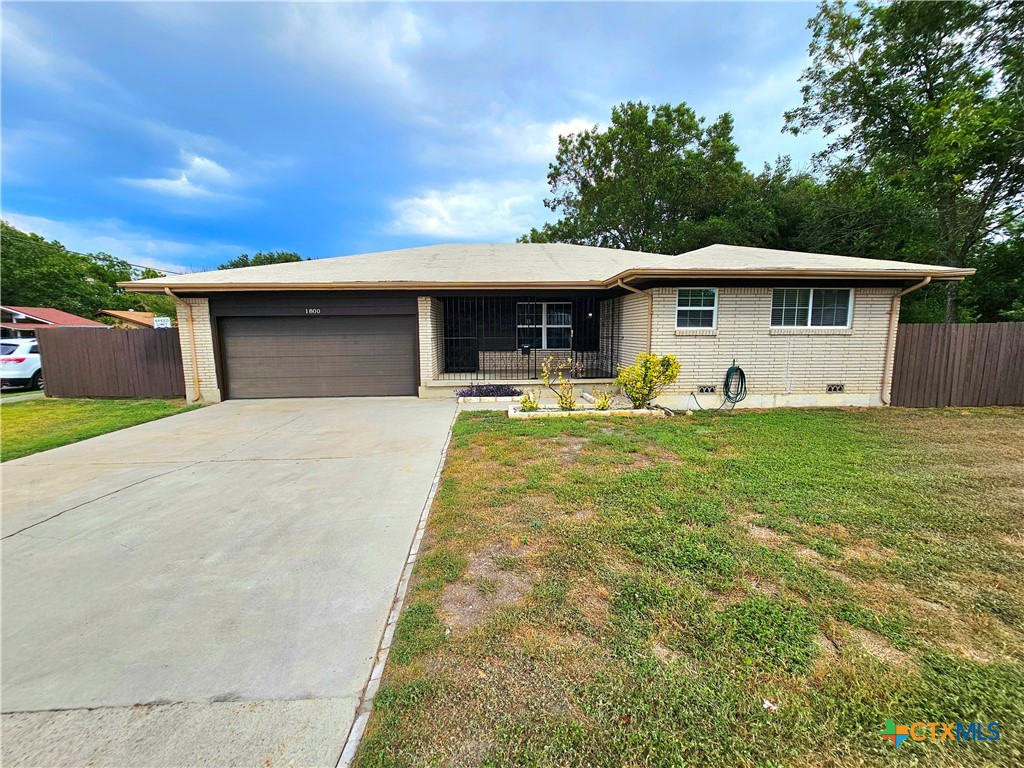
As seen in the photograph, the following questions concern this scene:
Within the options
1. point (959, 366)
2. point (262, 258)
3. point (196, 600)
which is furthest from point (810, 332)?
point (262, 258)

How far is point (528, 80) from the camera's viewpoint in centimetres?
1123

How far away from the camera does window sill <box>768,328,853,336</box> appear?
8008 mm

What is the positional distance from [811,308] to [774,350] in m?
1.11

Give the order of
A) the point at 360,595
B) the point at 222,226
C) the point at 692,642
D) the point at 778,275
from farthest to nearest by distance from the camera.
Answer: the point at 222,226, the point at 778,275, the point at 360,595, the point at 692,642

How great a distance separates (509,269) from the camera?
1045 centimetres

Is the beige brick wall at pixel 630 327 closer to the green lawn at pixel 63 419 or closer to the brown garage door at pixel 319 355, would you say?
the brown garage door at pixel 319 355

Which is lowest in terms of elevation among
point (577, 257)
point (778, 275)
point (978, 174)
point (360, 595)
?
point (360, 595)

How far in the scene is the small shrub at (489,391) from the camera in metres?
9.19

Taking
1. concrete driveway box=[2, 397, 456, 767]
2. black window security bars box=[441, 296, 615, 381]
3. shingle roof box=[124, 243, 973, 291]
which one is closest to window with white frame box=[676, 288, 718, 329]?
shingle roof box=[124, 243, 973, 291]

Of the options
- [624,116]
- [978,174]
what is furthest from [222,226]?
[978,174]

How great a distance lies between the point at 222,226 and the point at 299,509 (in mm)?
38954

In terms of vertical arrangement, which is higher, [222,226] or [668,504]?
[222,226]

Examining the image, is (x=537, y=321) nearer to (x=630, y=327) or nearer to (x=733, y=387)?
(x=630, y=327)

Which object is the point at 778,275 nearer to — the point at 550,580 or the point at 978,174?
the point at 550,580
